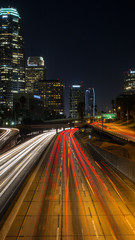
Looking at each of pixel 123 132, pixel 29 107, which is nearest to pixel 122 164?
pixel 123 132

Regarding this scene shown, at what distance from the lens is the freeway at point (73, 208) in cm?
1184

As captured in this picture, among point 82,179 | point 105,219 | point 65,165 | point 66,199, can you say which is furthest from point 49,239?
point 65,165

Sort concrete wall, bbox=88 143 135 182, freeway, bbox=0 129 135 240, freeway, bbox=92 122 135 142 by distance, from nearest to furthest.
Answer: freeway, bbox=0 129 135 240 < concrete wall, bbox=88 143 135 182 < freeway, bbox=92 122 135 142

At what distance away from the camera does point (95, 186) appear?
19.8 m

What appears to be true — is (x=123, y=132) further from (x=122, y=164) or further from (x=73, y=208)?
(x=73, y=208)

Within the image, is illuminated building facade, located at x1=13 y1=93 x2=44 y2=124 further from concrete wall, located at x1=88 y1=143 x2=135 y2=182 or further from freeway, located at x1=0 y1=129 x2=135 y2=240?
freeway, located at x1=0 y1=129 x2=135 y2=240

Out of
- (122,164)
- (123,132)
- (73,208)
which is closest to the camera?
(73,208)

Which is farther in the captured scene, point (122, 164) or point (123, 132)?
point (123, 132)

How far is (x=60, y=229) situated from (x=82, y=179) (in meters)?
10.2

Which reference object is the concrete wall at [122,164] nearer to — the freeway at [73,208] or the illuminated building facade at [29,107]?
the freeway at [73,208]

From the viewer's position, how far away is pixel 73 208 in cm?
1502

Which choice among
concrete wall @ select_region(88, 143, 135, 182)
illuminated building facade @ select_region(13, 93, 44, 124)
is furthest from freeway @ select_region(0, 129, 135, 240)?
illuminated building facade @ select_region(13, 93, 44, 124)

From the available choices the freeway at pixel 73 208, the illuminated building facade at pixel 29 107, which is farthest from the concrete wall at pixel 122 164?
the illuminated building facade at pixel 29 107

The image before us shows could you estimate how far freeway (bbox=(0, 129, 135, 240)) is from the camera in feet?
38.8
